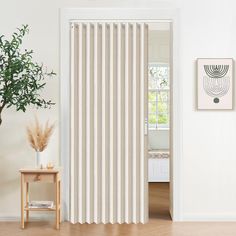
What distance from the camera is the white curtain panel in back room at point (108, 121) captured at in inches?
228

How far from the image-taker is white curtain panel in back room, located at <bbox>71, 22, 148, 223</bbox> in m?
5.80

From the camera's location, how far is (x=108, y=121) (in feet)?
19.1

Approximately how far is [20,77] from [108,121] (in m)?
1.19

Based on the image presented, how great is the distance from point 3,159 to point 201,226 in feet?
8.17

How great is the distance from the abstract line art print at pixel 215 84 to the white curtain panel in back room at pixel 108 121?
68 cm

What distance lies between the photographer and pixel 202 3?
227 inches

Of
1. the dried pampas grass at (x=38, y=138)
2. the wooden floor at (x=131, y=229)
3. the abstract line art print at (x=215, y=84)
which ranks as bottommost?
the wooden floor at (x=131, y=229)

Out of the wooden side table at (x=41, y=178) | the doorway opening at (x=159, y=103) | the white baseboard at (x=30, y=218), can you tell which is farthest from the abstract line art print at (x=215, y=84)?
the doorway opening at (x=159, y=103)

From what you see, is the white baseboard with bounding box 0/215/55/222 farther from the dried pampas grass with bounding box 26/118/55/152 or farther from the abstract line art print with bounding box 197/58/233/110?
the abstract line art print with bounding box 197/58/233/110

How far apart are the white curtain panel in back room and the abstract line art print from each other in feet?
2.23

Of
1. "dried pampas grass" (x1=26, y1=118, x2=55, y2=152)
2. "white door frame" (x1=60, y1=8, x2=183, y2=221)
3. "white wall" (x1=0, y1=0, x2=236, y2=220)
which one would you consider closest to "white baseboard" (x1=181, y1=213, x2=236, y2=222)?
"white wall" (x1=0, y1=0, x2=236, y2=220)

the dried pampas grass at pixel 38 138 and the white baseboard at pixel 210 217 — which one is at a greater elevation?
the dried pampas grass at pixel 38 138

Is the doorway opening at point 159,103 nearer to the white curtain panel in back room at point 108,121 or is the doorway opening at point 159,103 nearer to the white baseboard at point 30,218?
the white curtain panel in back room at point 108,121

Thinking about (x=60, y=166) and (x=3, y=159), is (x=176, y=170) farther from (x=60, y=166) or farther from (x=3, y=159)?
(x=3, y=159)
